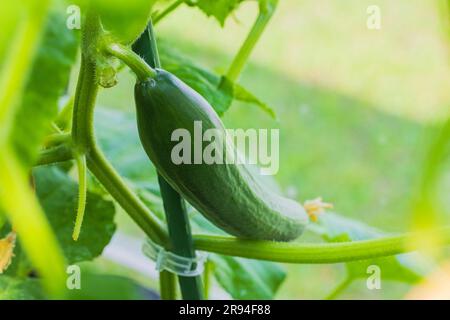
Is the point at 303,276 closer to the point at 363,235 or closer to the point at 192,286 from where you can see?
the point at 363,235

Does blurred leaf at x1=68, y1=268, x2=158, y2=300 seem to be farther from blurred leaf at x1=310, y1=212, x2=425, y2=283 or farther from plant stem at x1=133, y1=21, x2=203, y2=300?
blurred leaf at x1=310, y1=212, x2=425, y2=283

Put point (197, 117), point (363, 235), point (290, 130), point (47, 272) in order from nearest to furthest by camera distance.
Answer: point (47, 272), point (197, 117), point (363, 235), point (290, 130)

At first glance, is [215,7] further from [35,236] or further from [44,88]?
[35,236]

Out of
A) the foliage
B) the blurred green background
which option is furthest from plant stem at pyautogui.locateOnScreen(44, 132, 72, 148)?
the blurred green background

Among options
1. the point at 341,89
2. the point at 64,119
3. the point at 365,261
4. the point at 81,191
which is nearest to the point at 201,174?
the point at 81,191

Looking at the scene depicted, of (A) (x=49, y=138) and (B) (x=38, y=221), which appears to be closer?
(B) (x=38, y=221)

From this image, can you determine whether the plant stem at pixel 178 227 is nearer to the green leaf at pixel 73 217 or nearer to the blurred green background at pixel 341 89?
the green leaf at pixel 73 217

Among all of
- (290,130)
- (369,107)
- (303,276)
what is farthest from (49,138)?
(369,107)

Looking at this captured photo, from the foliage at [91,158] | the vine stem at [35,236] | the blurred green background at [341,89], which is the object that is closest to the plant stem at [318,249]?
the foliage at [91,158]
